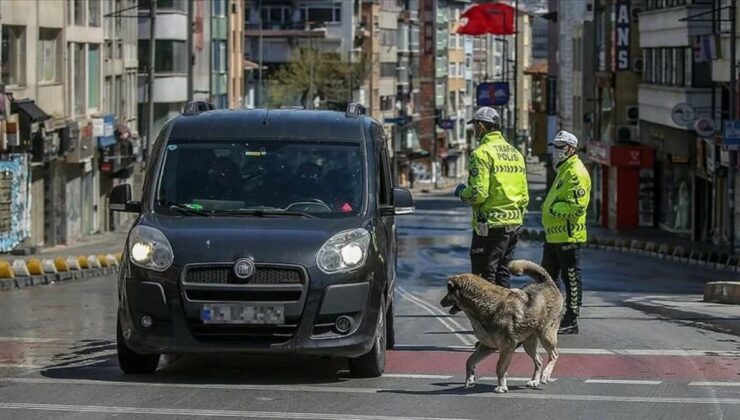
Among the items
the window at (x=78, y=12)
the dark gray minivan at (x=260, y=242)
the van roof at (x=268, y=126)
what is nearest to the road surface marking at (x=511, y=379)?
the dark gray minivan at (x=260, y=242)

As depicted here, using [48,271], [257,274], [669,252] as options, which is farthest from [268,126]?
[669,252]

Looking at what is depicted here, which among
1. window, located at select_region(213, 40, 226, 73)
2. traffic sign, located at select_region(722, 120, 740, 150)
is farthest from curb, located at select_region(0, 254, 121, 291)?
window, located at select_region(213, 40, 226, 73)

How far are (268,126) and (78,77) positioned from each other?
42399mm

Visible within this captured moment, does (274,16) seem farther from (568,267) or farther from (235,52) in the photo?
(568,267)

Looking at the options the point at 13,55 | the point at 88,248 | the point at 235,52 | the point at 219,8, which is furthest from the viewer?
the point at 235,52

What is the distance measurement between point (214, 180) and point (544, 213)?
11.2ft

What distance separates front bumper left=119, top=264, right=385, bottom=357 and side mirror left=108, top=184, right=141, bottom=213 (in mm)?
1004

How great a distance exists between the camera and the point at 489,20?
101000 millimetres

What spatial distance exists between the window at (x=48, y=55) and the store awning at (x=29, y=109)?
9.26 ft

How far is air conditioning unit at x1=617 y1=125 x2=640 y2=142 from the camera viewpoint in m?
62.7

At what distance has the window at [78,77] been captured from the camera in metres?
52.7

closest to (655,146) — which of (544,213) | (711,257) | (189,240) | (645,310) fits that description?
(711,257)

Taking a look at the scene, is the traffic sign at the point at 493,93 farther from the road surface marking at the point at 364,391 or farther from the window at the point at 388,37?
the road surface marking at the point at 364,391

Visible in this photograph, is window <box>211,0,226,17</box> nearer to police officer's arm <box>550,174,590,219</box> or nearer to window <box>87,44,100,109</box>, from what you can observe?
window <box>87,44,100,109</box>
